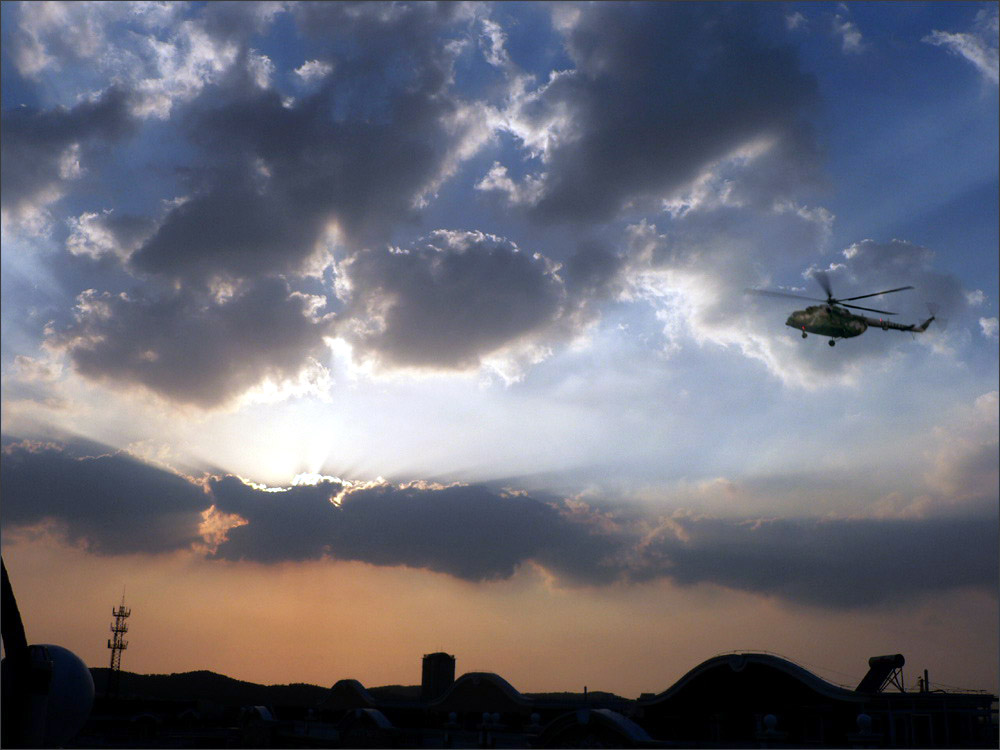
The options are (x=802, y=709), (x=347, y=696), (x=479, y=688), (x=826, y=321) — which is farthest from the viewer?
(x=347, y=696)

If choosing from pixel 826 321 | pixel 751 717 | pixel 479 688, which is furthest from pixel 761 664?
pixel 826 321

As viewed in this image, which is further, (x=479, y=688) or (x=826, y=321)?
(x=826, y=321)

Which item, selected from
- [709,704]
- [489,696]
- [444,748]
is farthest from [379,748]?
[709,704]

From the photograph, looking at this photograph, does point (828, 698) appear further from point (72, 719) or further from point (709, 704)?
point (72, 719)

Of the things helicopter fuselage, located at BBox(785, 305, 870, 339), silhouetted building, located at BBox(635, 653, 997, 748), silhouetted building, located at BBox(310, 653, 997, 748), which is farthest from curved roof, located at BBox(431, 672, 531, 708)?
helicopter fuselage, located at BBox(785, 305, 870, 339)

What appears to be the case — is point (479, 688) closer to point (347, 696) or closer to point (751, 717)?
point (347, 696)

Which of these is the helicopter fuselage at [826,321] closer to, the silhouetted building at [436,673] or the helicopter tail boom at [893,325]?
the helicopter tail boom at [893,325]

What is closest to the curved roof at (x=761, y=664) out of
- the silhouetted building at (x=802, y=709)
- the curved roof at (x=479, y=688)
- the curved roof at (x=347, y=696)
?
the silhouetted building at (x=802, y=709)
